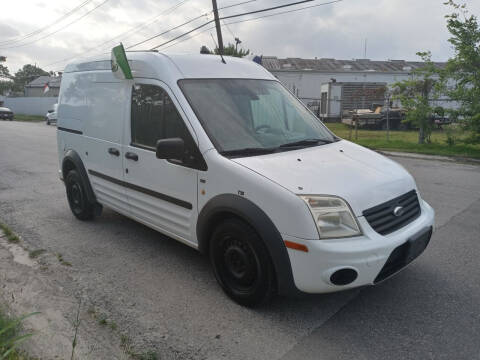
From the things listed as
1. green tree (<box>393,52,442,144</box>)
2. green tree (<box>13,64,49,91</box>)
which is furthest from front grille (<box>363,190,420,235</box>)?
green tree (<box>13,64,49,91</box>)

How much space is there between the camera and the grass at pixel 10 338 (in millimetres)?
2422

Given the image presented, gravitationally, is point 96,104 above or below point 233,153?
above

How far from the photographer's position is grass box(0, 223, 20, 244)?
16.0 feet

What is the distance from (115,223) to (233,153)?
112 inches

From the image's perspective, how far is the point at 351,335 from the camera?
9.72ft

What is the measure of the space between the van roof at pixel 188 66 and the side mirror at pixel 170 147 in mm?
727

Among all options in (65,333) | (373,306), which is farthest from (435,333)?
(65,333)

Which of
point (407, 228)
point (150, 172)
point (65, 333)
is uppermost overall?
point (150, 172)

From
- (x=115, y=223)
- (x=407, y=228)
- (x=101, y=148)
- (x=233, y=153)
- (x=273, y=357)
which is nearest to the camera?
(x=273, y=357)

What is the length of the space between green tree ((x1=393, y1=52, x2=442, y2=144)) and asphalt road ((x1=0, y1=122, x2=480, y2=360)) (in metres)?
8.87

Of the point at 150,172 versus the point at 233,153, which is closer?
the point at 233,153

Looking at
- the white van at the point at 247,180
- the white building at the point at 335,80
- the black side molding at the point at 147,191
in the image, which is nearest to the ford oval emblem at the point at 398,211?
the white van at the point at 247,180

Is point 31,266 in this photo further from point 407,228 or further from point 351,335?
point 407,228

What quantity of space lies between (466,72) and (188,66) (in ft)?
36.9
